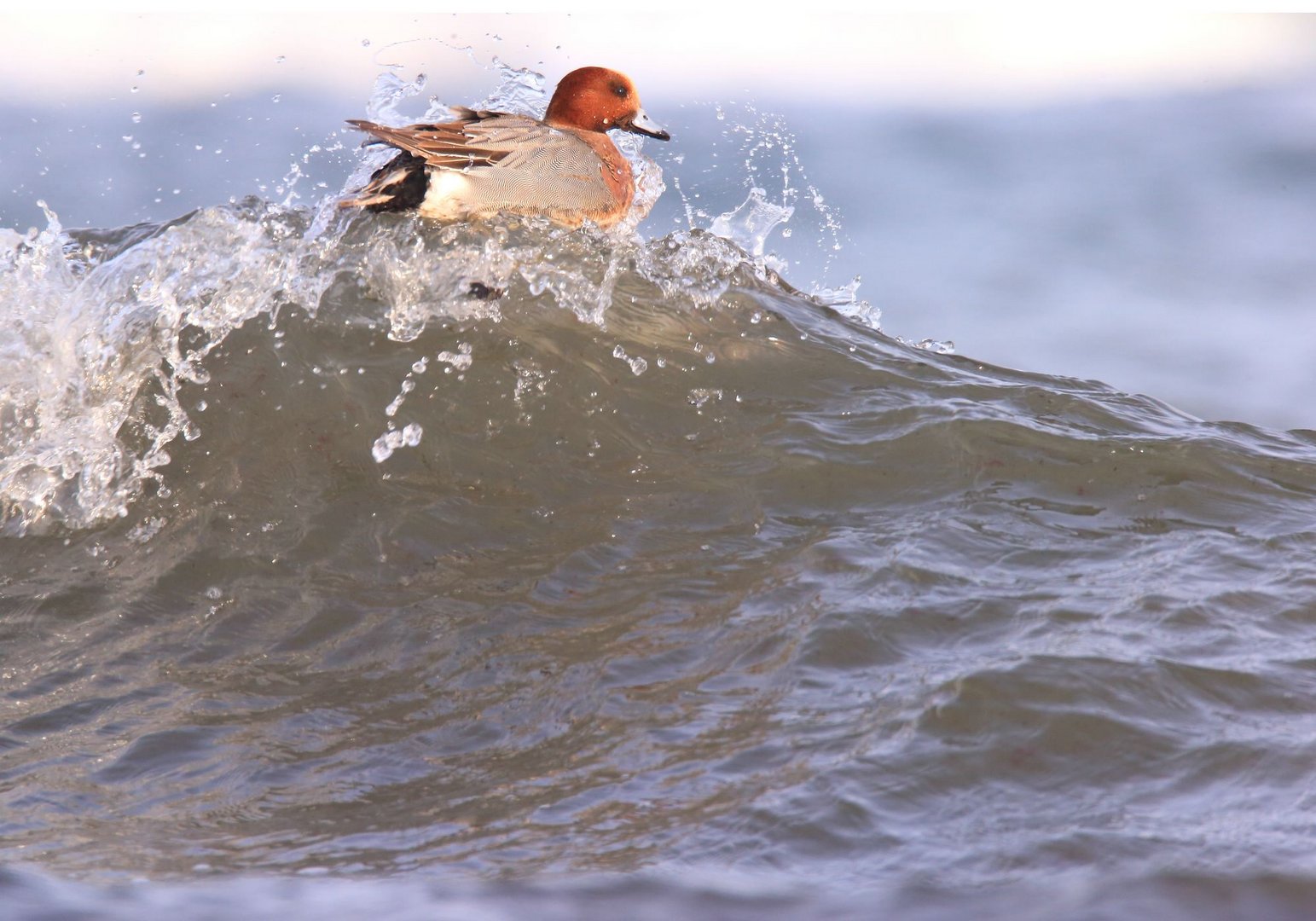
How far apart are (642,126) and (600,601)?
10.1 feet

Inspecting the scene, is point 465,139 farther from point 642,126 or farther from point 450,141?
point 642,126

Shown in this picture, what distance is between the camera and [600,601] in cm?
328

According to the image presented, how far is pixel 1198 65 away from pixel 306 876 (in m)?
13.2

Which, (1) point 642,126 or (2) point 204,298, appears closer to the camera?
(2) point 204,298

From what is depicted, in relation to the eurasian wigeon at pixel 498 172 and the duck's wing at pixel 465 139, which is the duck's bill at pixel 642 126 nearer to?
the eurasian wigeon at pixel 498 172

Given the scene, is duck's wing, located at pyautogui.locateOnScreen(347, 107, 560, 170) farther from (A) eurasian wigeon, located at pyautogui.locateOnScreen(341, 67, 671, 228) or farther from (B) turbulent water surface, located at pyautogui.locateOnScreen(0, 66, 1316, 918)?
(B) turbulent water surface, located at pyautogui.locateOnScreen(0, 66, 1316, 918)

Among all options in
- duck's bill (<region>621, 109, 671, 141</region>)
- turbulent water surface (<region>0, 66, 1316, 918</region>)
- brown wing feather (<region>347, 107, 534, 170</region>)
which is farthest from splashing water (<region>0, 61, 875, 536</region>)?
duck's bill (<region>621, 109, 671, 141</region>)

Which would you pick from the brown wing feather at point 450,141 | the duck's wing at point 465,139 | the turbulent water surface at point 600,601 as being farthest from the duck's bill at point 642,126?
the brown wing feather at point 450,141

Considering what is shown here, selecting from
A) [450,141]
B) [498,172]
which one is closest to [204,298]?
[450,141]

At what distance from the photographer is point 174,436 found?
4176mm

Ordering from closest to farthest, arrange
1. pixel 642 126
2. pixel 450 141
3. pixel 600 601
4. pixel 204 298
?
pixel 600 601 < pixel 204 298 < pixel 450 141 < pixel 642 126

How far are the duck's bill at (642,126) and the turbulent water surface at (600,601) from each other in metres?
0.60

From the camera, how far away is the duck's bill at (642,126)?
5.76 metres

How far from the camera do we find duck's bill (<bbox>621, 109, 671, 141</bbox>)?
18.9ft
